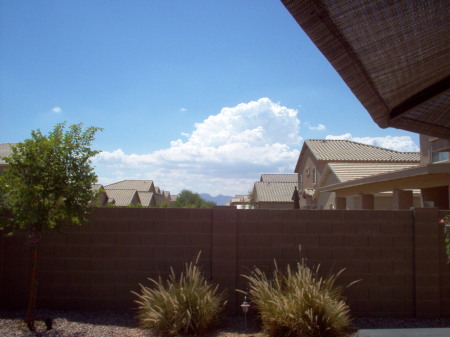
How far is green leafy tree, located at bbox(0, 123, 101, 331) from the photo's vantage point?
264 inches

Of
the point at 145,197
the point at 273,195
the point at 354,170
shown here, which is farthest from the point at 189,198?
the point at 354,170

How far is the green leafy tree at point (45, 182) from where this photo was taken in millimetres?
6703

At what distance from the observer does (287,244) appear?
7.87 meters

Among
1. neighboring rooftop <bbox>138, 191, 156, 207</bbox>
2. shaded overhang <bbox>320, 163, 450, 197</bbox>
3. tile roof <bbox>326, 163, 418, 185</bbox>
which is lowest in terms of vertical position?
shaded overhang <bbox>320, 163, 450, 197</bbox>

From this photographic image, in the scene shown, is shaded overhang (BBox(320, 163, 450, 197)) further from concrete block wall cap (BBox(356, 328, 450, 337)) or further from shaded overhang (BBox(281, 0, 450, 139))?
concrete block wall cap (BBox(356, 328, 450, 337))

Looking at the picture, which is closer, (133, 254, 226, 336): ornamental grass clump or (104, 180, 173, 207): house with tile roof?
(133, 254, 226, 336): ornamental grass clump

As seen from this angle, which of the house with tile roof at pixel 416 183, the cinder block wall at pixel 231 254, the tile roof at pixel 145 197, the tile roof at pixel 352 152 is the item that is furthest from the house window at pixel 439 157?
the tile roof at pixel 145 197

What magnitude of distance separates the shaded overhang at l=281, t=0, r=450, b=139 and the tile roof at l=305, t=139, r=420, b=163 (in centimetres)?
3006

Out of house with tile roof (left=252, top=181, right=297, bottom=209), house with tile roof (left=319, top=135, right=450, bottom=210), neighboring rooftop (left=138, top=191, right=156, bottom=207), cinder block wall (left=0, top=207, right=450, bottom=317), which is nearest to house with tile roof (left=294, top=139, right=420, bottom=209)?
house with tile roof (left=319, top=135, right=450, bottom=210)

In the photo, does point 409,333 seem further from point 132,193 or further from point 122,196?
point 132,193

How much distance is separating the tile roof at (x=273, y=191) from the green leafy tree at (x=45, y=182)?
41160 mm

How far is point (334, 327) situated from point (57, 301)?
450cm

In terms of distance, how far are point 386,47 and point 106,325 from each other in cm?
631

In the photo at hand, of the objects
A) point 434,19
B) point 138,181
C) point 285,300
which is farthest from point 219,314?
point 138,181
